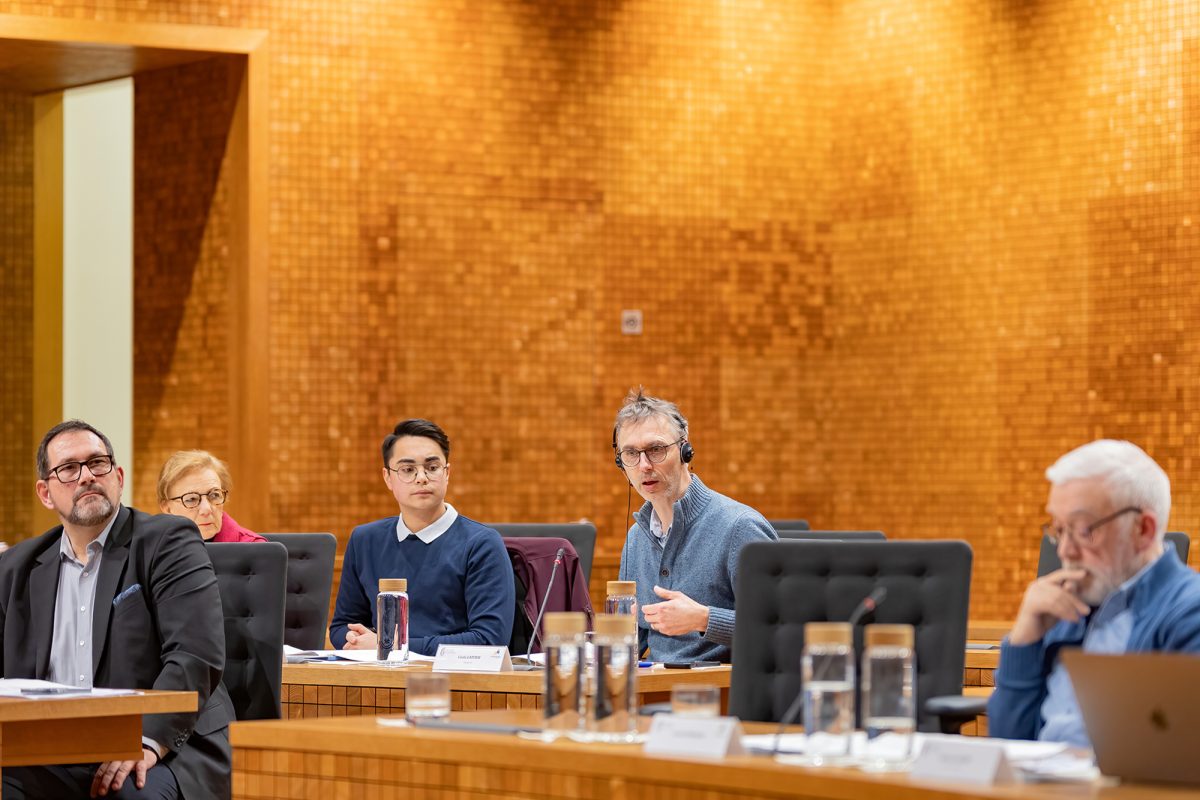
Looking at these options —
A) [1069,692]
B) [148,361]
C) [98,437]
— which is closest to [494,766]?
[1069,692]

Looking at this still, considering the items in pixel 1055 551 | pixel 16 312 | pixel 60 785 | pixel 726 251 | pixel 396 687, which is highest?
pixel 726 251

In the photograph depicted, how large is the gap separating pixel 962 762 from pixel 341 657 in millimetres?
2510

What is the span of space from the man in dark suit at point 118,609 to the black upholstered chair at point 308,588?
34.2 inches

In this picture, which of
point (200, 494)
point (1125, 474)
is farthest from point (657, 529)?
point (1125, 474)

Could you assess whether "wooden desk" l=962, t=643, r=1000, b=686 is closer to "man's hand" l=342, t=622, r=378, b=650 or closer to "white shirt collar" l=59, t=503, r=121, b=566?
"man's hand" l=342, t=622, r=378, b=650

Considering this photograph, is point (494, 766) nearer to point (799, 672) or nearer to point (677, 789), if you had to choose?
point (677, 789)

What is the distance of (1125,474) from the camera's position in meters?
2.76

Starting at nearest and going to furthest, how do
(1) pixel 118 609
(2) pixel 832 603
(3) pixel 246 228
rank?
1. (2) pixel 832 603
2. (1) pixel 118 609
3. (3) pixel 246 228

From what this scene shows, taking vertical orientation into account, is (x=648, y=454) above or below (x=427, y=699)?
above

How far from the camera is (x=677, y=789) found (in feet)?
8.12

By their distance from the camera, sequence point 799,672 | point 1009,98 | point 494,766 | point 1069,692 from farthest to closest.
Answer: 1. point 1009,98
2. point 799,672
3. point 1069,692
4. point 494,766

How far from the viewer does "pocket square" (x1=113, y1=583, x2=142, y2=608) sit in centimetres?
398

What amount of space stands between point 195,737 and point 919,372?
4.82m

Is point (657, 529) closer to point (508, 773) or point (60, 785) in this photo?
point (60, 785)
